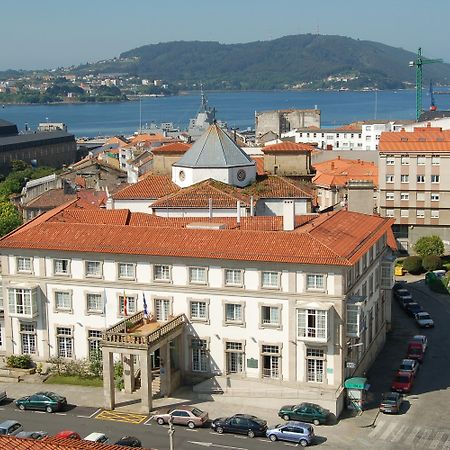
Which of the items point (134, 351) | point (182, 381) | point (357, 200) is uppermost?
point (357, 200)

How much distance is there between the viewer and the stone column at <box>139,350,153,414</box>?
153ft

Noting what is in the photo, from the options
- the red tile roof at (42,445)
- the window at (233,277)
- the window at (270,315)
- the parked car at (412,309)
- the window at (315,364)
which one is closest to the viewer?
the red tile roof at (42,445)

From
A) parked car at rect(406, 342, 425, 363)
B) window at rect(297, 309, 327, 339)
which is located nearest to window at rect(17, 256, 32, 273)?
window at rect(297, 309, 327, 339)

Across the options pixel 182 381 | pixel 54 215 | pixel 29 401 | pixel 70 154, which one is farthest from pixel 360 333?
pixel 70 154

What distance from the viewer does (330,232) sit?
5091 centimetres

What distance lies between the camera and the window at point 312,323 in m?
47.2

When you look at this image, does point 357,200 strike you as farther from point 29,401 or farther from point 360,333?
point 29,401

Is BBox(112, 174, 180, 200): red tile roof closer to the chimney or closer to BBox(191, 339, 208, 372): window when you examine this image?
the chimney

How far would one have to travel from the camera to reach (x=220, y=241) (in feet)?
165

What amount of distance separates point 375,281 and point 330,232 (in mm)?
7208

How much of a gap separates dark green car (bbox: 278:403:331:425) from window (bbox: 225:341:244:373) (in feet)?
16.4

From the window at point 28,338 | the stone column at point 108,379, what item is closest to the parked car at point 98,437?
the stone column at point 108,379

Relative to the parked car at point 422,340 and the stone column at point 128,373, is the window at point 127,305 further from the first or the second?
the parked car at point 422,340

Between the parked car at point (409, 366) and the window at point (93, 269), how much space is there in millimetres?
19382
